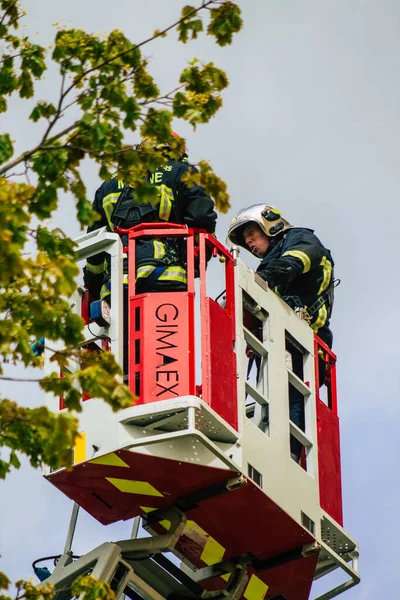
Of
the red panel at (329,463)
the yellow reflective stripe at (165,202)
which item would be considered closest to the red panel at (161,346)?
the yellow reflective stripe at (165,202)

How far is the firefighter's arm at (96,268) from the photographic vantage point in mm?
16781

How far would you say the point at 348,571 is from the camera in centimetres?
1742

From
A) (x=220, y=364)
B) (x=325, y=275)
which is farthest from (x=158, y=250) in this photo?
(x=325, y=275)

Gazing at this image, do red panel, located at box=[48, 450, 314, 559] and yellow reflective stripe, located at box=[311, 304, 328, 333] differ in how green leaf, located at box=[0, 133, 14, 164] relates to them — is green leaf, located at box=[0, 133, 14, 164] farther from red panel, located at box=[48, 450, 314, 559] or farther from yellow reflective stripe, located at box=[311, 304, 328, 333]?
yellow reflective stripe, located at box=[311, 304, 328, 333]

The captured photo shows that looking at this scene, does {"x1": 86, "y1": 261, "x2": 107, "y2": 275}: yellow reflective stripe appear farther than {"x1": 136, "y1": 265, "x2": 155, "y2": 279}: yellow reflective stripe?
Yes

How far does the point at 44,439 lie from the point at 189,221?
4921 mm

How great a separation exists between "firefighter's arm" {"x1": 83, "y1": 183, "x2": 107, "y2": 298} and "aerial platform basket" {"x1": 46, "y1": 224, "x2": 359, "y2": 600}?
0.44 m

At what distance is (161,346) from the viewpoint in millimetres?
15492

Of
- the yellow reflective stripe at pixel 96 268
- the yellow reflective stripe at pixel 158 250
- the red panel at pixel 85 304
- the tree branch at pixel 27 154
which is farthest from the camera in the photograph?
the yellow reflective stripe at pixel 96 268

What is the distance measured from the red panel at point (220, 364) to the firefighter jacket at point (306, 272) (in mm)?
1866

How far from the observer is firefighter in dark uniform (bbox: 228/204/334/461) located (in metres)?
17.6

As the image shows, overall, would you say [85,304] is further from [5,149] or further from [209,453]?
[5,149]

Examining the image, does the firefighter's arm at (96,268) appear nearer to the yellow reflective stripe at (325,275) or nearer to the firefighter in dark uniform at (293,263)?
the firefighter in dark uniform at (293,263)

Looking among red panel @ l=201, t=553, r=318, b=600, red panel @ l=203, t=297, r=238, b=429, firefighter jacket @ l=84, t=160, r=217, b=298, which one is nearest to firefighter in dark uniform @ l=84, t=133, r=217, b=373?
firefighter jacket @ l=84, t=160, r=217, b=298
